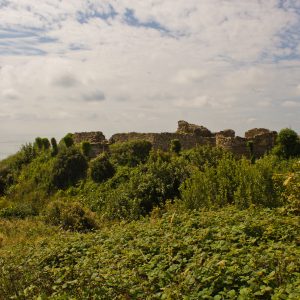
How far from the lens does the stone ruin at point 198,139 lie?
61.5 ft

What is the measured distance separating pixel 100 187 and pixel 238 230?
12.3 m

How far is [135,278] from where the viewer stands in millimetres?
4855

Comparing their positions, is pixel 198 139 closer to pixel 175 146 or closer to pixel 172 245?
pixel 175 146

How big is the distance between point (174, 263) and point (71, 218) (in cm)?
755

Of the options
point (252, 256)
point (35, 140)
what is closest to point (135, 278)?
point (252, 256)

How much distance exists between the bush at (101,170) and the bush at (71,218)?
17.7 feet

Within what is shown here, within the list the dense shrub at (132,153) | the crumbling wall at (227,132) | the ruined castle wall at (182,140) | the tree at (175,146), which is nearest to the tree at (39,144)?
the dense shrub at (132,153)

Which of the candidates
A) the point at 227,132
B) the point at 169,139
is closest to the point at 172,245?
the point at 169,139

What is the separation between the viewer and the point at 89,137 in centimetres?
2603

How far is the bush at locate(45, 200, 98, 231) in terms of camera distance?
12.3 meters

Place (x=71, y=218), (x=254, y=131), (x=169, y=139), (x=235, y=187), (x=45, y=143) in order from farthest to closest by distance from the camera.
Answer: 1. (x=45, y=143)
2. (x=254, y=131)
3. (x=169, y=139)
4. (x=71, y=218)
5. (x=235, y=187)

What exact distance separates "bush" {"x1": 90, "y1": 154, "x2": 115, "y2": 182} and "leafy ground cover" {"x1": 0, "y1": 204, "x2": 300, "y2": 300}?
36.5 ft

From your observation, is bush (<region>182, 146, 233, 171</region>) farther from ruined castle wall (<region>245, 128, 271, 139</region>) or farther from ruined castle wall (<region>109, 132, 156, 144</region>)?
ruined castle wall (<region>245, 128, 271, 139</region>)

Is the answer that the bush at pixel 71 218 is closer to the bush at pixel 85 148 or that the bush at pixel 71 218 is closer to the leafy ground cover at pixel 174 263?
the leafy ground cover at pixel 174 263
